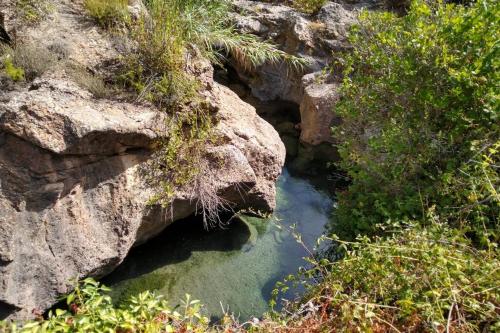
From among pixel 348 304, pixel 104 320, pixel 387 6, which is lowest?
pixel 348 304

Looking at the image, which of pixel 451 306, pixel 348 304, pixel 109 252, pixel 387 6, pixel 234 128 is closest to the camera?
pixel 451 306

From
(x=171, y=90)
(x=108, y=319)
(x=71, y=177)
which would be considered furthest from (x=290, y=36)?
(x=108, y=319)

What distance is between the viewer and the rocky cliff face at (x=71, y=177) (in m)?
3.56

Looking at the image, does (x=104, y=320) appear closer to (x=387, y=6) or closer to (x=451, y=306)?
(x=451, y=306)

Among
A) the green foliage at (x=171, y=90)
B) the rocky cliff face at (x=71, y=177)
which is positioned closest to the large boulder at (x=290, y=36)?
the green foliage at (x=171, y=90)

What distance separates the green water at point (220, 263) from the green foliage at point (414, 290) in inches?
56.6

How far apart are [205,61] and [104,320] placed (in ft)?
12.5

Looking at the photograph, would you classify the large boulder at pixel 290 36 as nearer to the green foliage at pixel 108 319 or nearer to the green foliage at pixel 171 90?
the green foliage at pixel 171 90

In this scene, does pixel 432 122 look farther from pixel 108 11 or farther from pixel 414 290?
pixel 108 11

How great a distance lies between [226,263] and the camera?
4.95 metres

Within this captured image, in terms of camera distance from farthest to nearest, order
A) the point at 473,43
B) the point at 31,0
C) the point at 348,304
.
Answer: the point at 31,0 < the point at 473,43 < the point at 348,304

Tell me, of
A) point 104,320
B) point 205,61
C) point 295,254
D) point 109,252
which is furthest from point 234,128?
point 104,320

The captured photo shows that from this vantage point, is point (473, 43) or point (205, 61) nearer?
point (473, 43)

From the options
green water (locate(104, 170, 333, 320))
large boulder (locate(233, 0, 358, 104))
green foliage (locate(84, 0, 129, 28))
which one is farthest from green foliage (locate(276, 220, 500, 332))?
large boulder (locate(233, 0, 358, 104))
